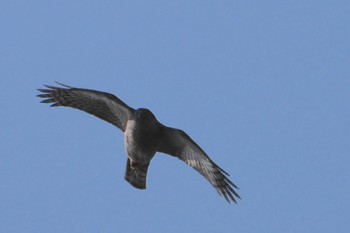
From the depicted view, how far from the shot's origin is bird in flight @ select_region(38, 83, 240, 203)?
13195mm

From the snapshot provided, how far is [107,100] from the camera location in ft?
44.3

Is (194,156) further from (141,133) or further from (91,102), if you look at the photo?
(91,102)

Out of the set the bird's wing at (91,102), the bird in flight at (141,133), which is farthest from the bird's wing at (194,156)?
the bird's wing at (91,102)

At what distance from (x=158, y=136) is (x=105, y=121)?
1113 mm

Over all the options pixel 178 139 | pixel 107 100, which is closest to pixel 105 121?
pixel 107 100

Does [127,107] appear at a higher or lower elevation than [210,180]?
higher

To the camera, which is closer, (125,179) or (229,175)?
(229,175)

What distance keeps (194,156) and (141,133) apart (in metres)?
1.12

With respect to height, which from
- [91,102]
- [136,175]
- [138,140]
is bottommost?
[136,175]

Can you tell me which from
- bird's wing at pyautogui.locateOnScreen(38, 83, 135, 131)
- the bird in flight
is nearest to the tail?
the bird in flight

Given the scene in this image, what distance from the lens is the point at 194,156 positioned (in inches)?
534

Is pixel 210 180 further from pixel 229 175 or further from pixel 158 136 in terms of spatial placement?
pixel 158 136

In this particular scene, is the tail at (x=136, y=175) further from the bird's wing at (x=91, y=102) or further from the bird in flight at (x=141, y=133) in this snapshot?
the bird's wing at (x=91, y=102)

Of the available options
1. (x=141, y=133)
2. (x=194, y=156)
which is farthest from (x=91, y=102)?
(x=194, y=156)
